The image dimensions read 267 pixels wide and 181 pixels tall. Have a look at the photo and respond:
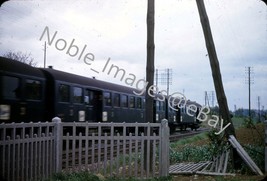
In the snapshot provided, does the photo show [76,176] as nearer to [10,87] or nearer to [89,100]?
[10,87]

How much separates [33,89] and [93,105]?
5315mm

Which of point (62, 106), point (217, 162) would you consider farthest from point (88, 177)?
point (62, 106)

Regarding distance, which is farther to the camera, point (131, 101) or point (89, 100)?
point (131, 101)

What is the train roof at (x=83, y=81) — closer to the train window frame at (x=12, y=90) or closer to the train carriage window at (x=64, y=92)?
the train carriage window at (x=64, y=92)

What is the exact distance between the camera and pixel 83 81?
55.0ft

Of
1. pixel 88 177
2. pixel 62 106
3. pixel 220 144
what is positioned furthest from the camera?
pixel 62 106

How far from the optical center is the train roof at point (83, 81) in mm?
14414

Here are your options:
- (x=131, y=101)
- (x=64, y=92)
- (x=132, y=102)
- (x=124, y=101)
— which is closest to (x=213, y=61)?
(x=64, y=92)

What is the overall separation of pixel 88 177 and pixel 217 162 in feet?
11.0

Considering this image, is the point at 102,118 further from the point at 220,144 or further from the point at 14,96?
the point at 220,144

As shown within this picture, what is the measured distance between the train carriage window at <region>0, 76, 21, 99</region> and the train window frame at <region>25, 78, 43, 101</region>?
583 mm

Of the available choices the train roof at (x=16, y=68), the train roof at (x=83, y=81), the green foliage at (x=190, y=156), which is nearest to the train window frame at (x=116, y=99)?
the train roof at (x=83, y=81)

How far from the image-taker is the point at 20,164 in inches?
248

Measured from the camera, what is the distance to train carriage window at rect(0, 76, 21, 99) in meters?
10.9
